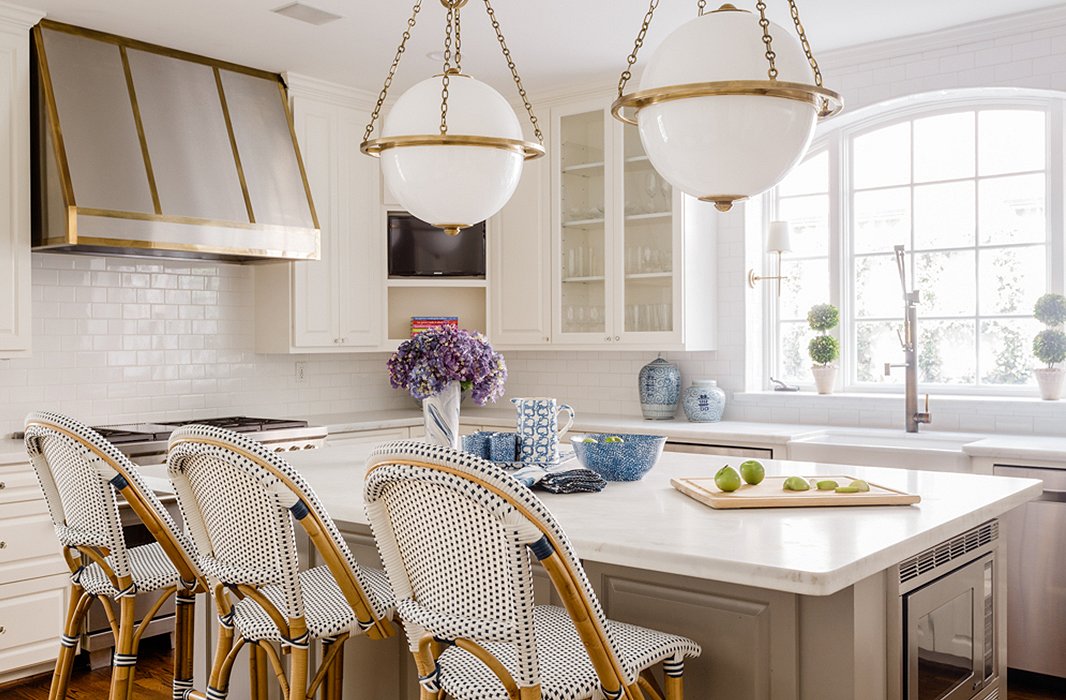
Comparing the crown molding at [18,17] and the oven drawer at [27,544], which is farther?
the crown molding at [18,17]

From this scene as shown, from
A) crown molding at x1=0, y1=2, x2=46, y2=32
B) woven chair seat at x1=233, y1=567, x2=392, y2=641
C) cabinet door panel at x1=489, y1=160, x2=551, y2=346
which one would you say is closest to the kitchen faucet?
cabinet door panel at x1=489, y1=160, x2=551, y2=346

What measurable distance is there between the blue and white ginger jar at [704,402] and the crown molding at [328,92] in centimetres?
226

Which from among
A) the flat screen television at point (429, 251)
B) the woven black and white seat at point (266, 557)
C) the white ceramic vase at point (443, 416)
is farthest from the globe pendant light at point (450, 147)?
the flat screen television at point (429, 251)

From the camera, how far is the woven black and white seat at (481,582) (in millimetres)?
1561

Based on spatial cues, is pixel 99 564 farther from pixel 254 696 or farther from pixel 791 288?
pixel 791 288

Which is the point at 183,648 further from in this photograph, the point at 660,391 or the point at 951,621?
the point at 660,391

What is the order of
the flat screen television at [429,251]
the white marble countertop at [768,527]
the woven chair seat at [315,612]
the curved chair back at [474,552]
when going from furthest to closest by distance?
1. the flat screen television at [429,251]
2. the woven chair seat at [315,612]
3. the white marble countertop at [768,527]
4. the curved chair back at [474,552]

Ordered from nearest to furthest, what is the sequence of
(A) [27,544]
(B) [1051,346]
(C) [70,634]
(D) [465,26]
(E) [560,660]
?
1. (E) [560,660]
2. (C) [70,634]
3. (A) [27,544]
4. (B) [1051,346]
5. (D) [465,26]

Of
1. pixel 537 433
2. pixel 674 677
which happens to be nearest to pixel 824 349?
pixel 537 433

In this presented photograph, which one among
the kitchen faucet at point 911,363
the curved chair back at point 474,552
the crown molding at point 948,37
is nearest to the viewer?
the curved chair back at point 474,552

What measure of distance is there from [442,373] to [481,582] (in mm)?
1280

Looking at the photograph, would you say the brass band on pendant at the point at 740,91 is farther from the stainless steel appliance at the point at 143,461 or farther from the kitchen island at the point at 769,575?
the stainless steel appliance at the point at 143,461

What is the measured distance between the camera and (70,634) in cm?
264

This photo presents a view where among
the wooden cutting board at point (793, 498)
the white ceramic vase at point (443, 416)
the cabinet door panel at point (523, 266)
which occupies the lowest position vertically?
the wooden cutting board at point (793, 498)
